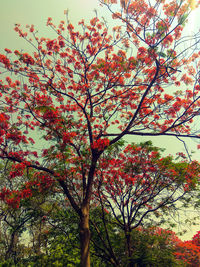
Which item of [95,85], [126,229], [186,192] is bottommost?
[126,229]

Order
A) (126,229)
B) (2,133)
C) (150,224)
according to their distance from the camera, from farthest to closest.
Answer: (150,224)
(126,229)
(2,133)

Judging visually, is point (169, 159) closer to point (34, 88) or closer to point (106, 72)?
point (106, 72)

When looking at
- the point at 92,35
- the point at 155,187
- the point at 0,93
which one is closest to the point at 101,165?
the point at 155,187

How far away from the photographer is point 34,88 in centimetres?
757

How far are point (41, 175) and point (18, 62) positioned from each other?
439 centimetres

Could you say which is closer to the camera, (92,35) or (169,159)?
(92,35)

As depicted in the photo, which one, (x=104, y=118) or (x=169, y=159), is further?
(x=169, y=159)

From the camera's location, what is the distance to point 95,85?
8.01 meters

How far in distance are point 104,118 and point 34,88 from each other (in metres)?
3.03

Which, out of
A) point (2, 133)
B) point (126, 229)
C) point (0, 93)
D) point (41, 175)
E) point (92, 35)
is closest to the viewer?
point (2, 133)

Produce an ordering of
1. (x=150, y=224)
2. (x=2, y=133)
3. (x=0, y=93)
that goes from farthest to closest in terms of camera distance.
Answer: (x=150, y=224)
(x=0, y=93)
(x=2, y=133)

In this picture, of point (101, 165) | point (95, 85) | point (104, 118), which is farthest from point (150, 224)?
point (95, 85)

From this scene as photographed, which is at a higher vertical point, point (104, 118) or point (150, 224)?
point (104, 118)

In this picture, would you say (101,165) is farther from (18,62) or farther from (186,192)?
(18,62)
